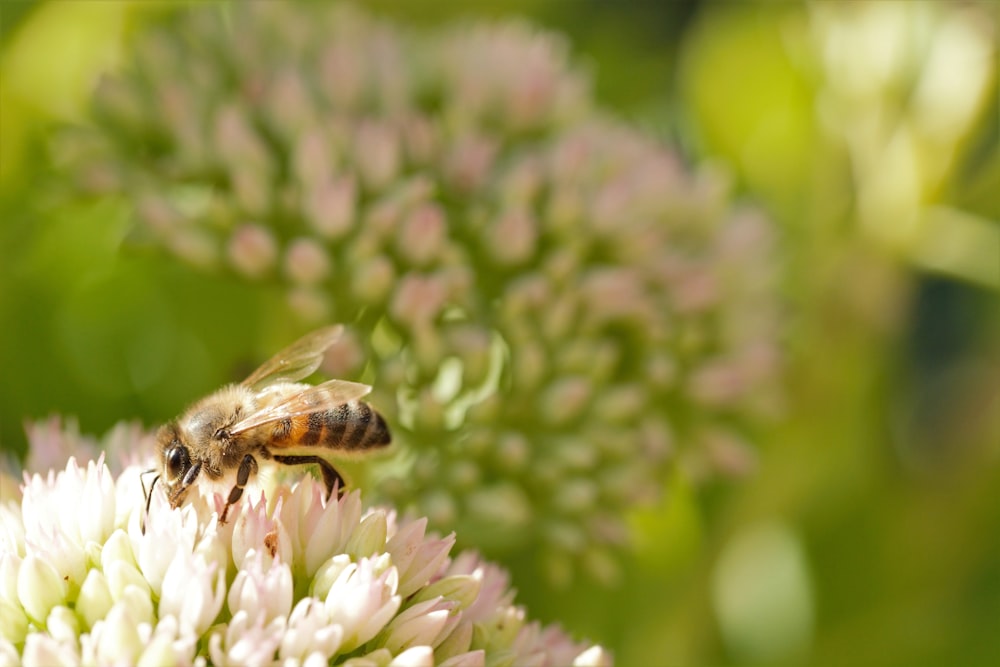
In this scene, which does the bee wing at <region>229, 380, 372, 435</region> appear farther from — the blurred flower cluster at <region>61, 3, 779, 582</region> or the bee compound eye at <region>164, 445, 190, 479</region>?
the blurred flower cluster at <region>61, 3, 779, 582</region>

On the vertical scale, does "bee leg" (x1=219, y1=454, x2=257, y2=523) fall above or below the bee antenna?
above

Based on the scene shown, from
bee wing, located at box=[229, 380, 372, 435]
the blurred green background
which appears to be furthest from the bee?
the blurred green background

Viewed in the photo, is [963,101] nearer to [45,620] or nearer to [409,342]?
[409,342]

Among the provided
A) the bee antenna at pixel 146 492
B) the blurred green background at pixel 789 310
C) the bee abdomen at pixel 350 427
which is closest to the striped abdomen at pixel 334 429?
the bee abdomen at pixel 350 427

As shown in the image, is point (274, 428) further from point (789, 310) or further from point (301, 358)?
point (789, 310)

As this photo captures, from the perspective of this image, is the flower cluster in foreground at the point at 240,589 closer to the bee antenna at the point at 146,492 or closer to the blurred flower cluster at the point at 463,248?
the bee antenna at the point at 146,492

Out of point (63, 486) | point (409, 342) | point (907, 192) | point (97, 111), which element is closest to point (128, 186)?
point (97, 111)

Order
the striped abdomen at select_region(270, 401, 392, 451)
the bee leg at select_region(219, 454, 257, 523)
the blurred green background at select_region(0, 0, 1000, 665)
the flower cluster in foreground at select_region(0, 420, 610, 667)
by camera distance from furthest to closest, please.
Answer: the blurred green background at select_region(0, 0, 1000, 665) < the striped abdomen at select_region(270, 401, 392, 451) < the bee leg at select_region(219, 454, 257, 523) < the flower cluster in foreground at select_region(0, 420, 610, 667)
